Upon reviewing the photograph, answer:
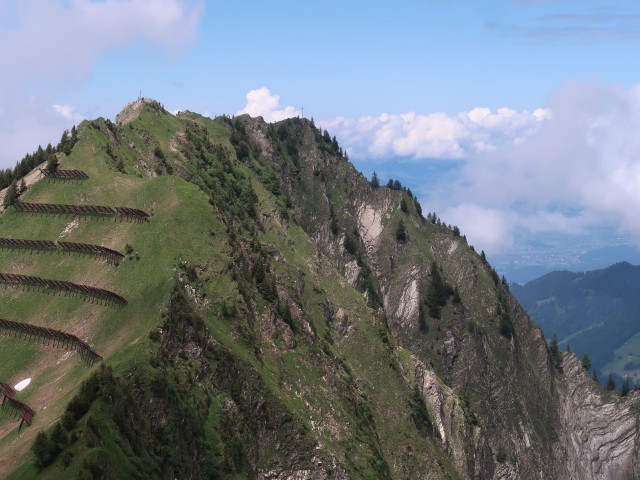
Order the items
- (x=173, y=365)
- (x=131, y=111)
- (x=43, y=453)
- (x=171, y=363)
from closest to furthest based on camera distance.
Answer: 1. (x=43, y=453)
2. (x=171, y=363)
3. (x=173, y=365)
4. (x=131, y=111)

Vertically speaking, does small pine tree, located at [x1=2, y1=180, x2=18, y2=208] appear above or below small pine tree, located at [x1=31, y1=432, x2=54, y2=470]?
above

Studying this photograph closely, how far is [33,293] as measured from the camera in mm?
97188

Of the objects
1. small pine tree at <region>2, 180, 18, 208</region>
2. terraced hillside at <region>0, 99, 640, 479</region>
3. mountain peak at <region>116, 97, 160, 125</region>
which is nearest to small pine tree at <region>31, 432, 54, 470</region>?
terraced hillside at <region>0, 99, 640, 479</region>

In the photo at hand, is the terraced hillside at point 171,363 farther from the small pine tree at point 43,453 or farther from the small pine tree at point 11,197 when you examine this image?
the small pine tree at point 11,197

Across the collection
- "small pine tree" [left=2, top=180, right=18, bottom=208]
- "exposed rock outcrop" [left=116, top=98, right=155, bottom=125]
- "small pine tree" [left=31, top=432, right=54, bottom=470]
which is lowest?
"small pine tree" [left=31, top=432, right=54, bottom=470]

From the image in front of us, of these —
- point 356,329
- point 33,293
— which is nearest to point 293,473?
point 33,293

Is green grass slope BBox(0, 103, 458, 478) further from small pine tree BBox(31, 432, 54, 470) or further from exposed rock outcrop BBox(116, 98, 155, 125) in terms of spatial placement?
exposed rock outcrop BBox(116, 98, 155, 125)

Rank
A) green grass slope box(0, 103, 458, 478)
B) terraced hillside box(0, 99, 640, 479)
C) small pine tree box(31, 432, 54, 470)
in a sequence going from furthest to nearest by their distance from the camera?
terraced hillside box(0, 99, 640, 479)
green grass slope box(0, 103, 458, 478)
small pine tree box(31, 432, 54, 470)

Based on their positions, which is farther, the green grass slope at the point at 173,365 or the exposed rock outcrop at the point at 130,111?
the exposed rock outcrop at the point at 130,111

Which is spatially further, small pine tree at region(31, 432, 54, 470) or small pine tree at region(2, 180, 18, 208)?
small pine tree at region(2, 180, 18, 208)

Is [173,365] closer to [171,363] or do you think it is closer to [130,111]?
[171,363]

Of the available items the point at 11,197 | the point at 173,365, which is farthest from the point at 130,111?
the point at 173,365

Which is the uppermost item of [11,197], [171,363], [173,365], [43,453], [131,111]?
[131,111]

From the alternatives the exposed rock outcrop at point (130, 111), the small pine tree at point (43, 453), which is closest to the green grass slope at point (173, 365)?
the small pine tree at point (43, 453)
